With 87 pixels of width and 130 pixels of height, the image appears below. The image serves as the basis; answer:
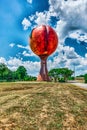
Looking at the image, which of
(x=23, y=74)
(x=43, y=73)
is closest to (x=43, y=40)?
(x=43, y=73)

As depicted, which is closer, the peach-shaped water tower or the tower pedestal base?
the peach-shaped water tower

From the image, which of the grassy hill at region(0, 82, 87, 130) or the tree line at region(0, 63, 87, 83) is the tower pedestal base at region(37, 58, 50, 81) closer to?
the grassy hill at region(0, 82, 87, 130)

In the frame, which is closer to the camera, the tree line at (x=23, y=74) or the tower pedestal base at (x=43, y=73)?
the tower pedestal base at (x=43, y=73)

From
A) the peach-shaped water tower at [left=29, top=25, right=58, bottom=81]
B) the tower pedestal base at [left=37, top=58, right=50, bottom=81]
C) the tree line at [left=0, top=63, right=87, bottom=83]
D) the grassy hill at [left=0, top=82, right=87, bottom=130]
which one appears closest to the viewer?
the grassy hill at [left=0, top=82, right=87, bottom=130]

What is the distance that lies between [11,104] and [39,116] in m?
3.19

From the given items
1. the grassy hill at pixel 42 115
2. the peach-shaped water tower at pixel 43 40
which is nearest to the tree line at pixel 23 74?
the peach-shaped water tower at pixel 43 40

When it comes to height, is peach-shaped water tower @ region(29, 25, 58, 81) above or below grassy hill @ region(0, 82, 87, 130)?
above

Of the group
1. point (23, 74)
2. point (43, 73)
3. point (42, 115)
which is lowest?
point (42, 115)

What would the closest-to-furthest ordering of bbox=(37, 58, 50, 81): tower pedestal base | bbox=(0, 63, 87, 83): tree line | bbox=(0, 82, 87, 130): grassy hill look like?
bbox=(0, 82, 87, 130): grassy hill, bbox=(37, 58, 50, 81): tower pedestal base, bbox=(0, 63, 87, 83): tree line

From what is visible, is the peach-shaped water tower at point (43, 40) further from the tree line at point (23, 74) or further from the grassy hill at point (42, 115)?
the tree line at point (23, 74)

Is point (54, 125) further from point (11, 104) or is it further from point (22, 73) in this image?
point (22, 73)

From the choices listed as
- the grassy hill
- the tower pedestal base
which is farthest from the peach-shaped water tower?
the grassy hill

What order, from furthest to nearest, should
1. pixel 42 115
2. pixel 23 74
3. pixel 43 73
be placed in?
1. pixel 23 74
2. pixel 43 73
3. pixel 42 115

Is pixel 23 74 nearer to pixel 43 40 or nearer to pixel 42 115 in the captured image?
pixel 43 40
